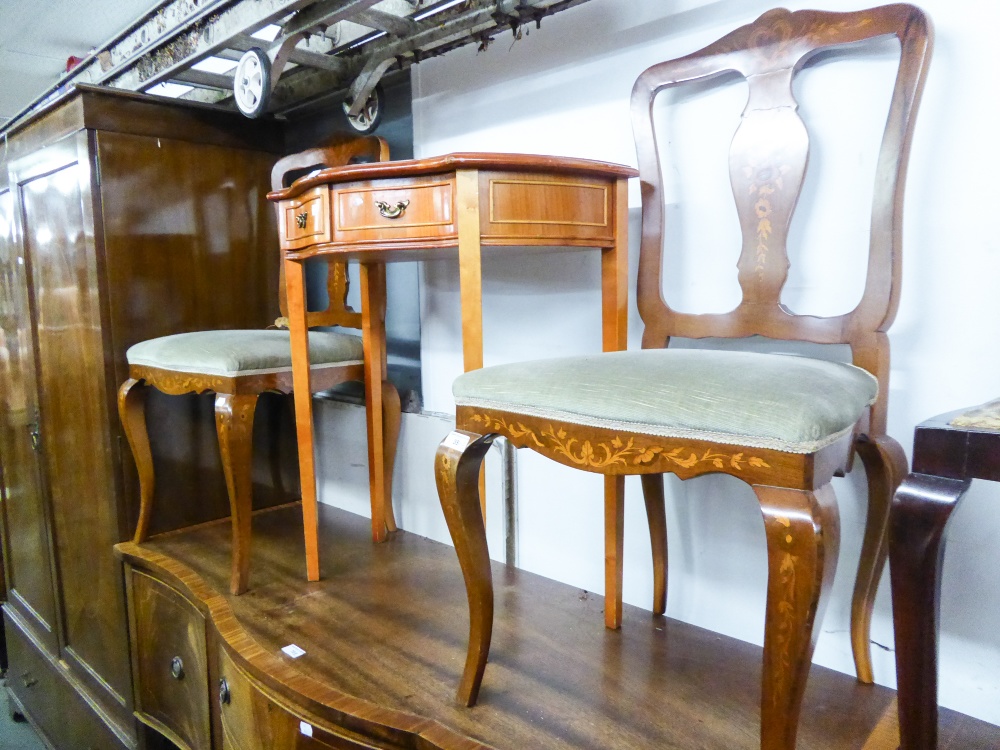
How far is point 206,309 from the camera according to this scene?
70.0 inches

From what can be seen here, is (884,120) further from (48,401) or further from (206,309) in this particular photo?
(48,401)

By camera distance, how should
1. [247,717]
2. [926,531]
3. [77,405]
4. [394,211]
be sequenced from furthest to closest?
[77,405] → [247,717] → [394,211] → [926,531]

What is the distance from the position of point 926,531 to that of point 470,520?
19.7 inches

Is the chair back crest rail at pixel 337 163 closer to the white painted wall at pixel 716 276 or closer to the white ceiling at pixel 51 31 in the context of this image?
the white painted wall at pixel 716 276

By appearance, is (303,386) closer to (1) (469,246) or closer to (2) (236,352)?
(2) (236,352)

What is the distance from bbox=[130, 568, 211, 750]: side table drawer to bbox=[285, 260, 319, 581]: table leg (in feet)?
0.86

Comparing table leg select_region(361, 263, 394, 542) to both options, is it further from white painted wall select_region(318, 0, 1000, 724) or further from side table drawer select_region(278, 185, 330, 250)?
side table drawer select_region(278, 185, 330, 250)

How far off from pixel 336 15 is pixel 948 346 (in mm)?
1189

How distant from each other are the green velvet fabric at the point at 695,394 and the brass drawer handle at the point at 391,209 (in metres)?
0.30

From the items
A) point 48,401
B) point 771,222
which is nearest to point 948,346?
point 771,222

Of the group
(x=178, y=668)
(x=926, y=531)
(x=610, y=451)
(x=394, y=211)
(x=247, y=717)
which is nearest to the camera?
(x=926, y=531)

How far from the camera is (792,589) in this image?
620mm

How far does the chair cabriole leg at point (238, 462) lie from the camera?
1304 millimetres

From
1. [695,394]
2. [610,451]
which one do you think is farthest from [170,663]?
[695,394]
